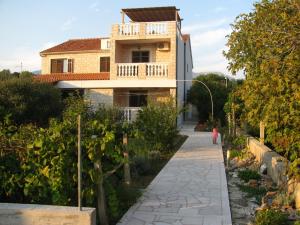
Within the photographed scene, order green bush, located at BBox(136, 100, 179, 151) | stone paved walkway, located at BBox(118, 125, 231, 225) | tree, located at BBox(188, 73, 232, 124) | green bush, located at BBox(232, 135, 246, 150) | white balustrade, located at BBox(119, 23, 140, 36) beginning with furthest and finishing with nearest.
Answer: tree, located at BBox(188, 73, 232, 124) < white balustrade, located at BBox(119, 23, 140, 36) < green bush, located at BBox(232, 135, 246, 150) < green bush, located at BBox(136, 100, 179, 151) < stone paved walkway, located at BBox(118, 125, 231, 225)

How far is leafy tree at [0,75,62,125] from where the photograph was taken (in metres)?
17.6

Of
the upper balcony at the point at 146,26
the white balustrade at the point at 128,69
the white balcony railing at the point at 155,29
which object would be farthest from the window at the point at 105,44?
the white balcony railing at the point at 155,29

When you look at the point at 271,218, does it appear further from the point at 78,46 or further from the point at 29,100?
the point at 78,46

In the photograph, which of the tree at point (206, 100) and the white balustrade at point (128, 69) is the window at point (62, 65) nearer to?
the white balustrade at point (128, 69)

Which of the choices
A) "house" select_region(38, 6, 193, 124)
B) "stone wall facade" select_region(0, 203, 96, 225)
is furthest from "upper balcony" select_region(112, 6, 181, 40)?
"stone wall facade" select_region(0, 203, 96, 225)

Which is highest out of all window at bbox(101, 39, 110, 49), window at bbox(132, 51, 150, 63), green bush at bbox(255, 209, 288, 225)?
window at bbox(101, 39, 110, 49)

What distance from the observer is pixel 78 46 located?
29.0 meters

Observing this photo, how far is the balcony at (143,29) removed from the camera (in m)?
24.0

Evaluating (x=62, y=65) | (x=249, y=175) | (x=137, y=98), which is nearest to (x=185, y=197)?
(x=249, y=175)

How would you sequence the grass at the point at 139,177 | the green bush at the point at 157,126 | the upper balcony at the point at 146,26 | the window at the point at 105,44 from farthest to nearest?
the window at the point at 105,44
the upper balcony at the point at 146,26
the green bush at the point at 157,126
the grass at the point at 139,177

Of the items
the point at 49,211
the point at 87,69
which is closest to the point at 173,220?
the point at 49,211

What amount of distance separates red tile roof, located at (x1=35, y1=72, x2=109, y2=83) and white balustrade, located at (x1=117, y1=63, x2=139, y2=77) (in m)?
1.20

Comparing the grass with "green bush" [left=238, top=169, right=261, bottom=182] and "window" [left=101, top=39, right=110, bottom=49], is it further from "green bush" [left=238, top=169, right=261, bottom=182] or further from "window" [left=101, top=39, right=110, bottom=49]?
"window" [left=101, top=39, right=110, bottom=49]

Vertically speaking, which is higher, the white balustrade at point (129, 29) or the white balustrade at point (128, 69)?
the white balustrade at point (129, 29)
